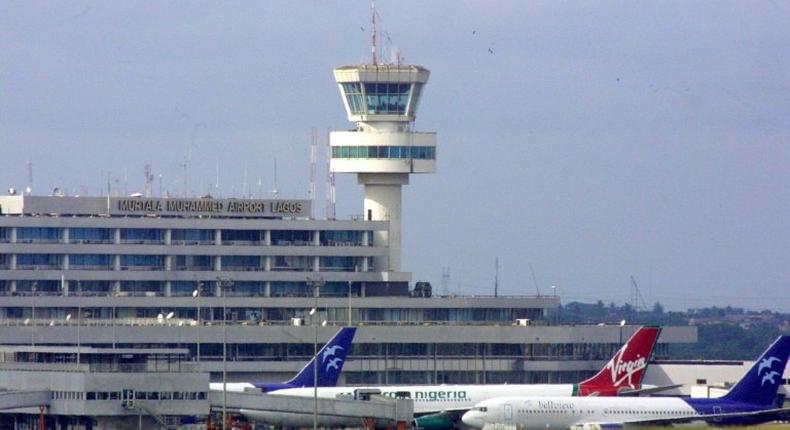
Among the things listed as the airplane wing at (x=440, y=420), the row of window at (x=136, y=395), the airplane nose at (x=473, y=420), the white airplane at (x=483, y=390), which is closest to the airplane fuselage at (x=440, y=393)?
the white airplane at (x=483, y=390)

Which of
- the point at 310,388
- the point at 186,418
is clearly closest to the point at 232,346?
the point at 310,388

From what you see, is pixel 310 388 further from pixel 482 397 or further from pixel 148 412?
pixel 148 412

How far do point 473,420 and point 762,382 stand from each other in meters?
22.3

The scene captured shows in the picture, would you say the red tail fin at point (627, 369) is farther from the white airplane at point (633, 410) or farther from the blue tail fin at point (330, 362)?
the blue tail fin at point (330, 362)

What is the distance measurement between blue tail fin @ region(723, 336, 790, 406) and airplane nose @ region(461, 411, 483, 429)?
63.3 ft

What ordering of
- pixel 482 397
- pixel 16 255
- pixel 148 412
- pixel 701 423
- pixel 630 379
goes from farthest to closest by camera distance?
pixel 16 255, pixel 630 379, pixel 482 397, pixel 701 423, pixel 148 412

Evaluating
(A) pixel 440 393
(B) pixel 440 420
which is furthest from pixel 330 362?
(B) pixel 440 420

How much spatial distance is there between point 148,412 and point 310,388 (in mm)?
28066

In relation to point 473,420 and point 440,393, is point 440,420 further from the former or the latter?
point 473,420

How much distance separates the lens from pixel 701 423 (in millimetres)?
152500

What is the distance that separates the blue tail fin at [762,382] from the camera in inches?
6270

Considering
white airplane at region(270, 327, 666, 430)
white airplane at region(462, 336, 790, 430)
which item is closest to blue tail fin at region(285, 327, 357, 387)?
white airplane at region(270, 327, 666, 430)

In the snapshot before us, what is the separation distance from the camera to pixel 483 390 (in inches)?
6550

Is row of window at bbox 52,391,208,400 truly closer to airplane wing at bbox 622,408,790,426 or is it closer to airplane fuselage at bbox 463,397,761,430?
airplane fuselage at bbox 463,397,761,430
